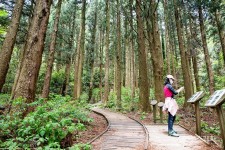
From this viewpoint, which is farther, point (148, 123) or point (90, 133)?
point (148, 123)

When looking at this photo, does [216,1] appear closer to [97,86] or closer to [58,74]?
[58,74]

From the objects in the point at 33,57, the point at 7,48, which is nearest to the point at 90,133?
the point at 33,57

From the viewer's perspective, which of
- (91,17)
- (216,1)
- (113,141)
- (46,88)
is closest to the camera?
(113,141)

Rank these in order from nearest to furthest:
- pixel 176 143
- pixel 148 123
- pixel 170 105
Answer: pixel 176 143
pixel 170 105
pixel 148 123

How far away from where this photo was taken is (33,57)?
20.0ft

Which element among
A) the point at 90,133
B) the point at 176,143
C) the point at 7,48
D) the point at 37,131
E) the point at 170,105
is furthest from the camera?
the point at 7,48

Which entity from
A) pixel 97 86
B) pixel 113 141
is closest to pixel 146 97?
pixel 113 141

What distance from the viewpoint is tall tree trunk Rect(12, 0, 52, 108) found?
5848 millimetres

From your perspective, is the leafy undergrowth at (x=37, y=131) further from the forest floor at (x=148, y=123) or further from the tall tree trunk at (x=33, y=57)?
the forest floor at (x=148, y=123)

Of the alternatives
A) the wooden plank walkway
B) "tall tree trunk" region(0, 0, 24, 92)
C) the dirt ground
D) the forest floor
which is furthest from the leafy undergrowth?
"tall tree trunk" region(0, 0, 24, 92)

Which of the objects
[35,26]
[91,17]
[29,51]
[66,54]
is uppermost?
[91,17]

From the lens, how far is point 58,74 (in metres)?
25.4

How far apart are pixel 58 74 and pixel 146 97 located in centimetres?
1553

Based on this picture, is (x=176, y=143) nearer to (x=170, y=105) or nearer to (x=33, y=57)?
(x=170, y=105)
